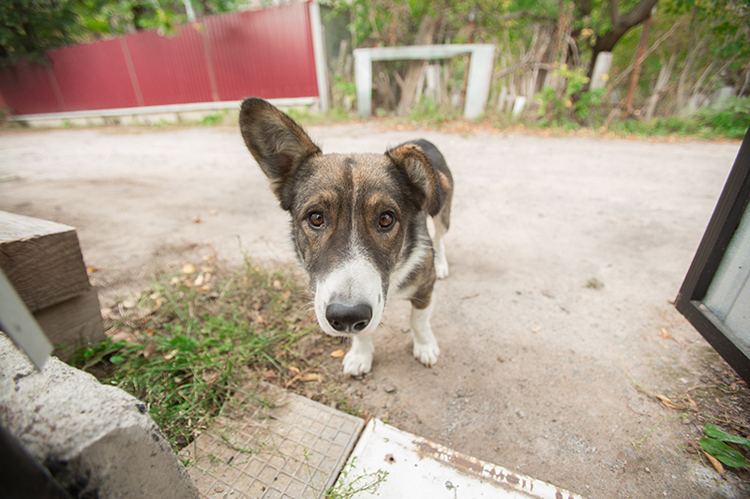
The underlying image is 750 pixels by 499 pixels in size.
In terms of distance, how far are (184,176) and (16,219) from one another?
18.1ft

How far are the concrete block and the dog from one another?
0.88 meters

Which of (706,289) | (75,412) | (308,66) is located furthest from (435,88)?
(75,412)

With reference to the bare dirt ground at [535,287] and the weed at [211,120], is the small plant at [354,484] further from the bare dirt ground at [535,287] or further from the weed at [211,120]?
the weed at [211,120]

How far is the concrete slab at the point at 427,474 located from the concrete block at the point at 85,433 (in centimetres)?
94

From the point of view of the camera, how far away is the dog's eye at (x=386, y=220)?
2.17 metres

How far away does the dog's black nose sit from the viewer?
5.48 ft

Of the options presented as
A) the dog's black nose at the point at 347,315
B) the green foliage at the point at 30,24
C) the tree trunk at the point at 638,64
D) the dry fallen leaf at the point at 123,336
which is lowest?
the dry fallen leaf at the point at 123,336

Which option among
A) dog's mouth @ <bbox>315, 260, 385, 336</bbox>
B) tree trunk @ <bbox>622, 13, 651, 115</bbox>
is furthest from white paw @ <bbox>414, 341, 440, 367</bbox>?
tree trunk @ <bbox>622, 13, 651, 115</bbox>

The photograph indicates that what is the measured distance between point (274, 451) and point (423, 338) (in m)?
1.39

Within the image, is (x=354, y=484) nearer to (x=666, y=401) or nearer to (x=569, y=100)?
(x=666, y=401)

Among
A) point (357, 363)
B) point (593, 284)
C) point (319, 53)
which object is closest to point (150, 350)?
point (357, 363)

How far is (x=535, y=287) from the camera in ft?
12.1

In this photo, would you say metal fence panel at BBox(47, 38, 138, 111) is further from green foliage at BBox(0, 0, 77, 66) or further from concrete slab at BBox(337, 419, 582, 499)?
concrete slab at BBox(337, 419, 582, 499)

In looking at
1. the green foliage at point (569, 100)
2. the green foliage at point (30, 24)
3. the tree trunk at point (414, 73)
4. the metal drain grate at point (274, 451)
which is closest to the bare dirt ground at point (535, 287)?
the metal drain grate at point (274, 451)
